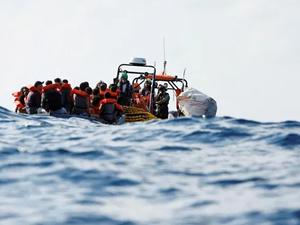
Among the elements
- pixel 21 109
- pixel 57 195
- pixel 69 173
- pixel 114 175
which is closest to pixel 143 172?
pixel 114 175

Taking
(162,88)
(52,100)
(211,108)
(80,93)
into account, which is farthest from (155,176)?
(162,88)

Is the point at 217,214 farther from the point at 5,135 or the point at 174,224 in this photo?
the point at 5,135

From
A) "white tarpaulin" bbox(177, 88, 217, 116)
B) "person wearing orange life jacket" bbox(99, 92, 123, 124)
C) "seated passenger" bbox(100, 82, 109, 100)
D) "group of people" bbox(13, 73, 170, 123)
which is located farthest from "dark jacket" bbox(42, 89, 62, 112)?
"white tarpaulin" bbox(177, 88, 217, 116)

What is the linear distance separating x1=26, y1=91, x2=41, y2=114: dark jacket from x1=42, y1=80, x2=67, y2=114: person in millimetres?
498

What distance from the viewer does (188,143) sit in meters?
10.2

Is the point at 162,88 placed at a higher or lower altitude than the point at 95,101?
higher

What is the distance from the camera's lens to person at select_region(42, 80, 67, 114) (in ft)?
58.3

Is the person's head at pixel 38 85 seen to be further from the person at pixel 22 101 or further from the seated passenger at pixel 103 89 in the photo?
the seated passenger at pixel 103 89

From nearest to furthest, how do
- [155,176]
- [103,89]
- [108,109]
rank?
1. [155,176]
2. [108,109]
3. [103,89]

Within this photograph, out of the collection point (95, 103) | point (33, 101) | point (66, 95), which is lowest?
point (95, 103)

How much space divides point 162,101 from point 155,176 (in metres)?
14.8

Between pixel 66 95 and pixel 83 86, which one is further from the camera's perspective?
pixel 66 95

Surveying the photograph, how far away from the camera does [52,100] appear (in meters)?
17.8

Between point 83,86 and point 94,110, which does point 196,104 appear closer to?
point 94,110
